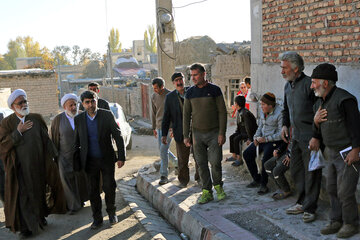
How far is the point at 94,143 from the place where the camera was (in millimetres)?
6160

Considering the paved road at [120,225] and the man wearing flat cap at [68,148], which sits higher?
the man wearing flat cap at [68,148]

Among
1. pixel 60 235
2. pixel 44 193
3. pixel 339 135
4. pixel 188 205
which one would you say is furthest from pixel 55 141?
pixel 339 135

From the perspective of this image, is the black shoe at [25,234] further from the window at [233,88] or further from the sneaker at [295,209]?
the window at [233,88]

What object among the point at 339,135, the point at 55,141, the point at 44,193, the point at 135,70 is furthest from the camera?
the point at 135,70

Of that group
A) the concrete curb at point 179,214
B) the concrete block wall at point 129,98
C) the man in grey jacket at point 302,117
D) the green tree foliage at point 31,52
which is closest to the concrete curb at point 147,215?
the concrete curb at point 179,214

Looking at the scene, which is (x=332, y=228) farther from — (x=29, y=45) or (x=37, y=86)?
(x=29, y=45)

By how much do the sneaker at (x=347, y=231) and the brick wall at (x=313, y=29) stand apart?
86.6 inches

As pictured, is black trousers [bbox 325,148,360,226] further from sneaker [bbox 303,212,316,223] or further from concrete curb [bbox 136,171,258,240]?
concrete curb [bbox 136,171,258,240]

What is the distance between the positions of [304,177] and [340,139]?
3.84 feet

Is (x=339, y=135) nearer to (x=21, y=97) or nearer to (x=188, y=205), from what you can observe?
(x=188, y=205)

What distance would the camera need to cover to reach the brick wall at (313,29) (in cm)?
575

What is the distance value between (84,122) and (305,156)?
2893 millimetres

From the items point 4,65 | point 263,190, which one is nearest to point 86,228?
point 263,190

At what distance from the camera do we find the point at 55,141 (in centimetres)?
708
